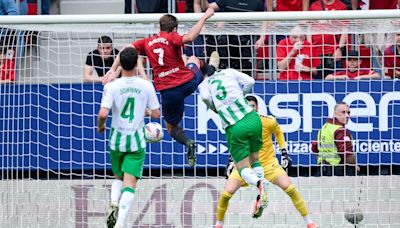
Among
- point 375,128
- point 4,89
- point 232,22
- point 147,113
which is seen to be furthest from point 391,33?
point 4,89

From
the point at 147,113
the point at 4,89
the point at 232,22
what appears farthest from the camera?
the point at 4,89

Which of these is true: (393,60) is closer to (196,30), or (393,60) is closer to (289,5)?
(289,5)

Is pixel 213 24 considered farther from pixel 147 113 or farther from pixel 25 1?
pixel 25 1

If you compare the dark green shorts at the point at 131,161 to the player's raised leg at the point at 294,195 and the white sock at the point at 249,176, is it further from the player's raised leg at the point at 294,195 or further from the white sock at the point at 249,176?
the player's raised leg at the point at 294,195

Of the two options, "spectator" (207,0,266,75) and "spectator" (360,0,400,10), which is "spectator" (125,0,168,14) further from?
"spectator" (360,0,400,10)

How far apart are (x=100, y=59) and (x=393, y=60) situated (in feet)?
11.9

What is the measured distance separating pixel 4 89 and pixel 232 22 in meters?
3.09

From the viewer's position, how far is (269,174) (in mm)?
16391

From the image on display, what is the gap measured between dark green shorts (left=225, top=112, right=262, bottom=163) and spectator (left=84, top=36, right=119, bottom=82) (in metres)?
2.21

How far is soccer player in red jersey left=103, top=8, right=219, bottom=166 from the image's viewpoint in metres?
15.1

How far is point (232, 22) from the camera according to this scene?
51.9 feet

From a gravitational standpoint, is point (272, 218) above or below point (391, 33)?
below

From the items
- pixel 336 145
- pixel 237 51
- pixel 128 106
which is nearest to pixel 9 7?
pixel 237 51

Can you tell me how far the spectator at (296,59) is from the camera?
663 inches
